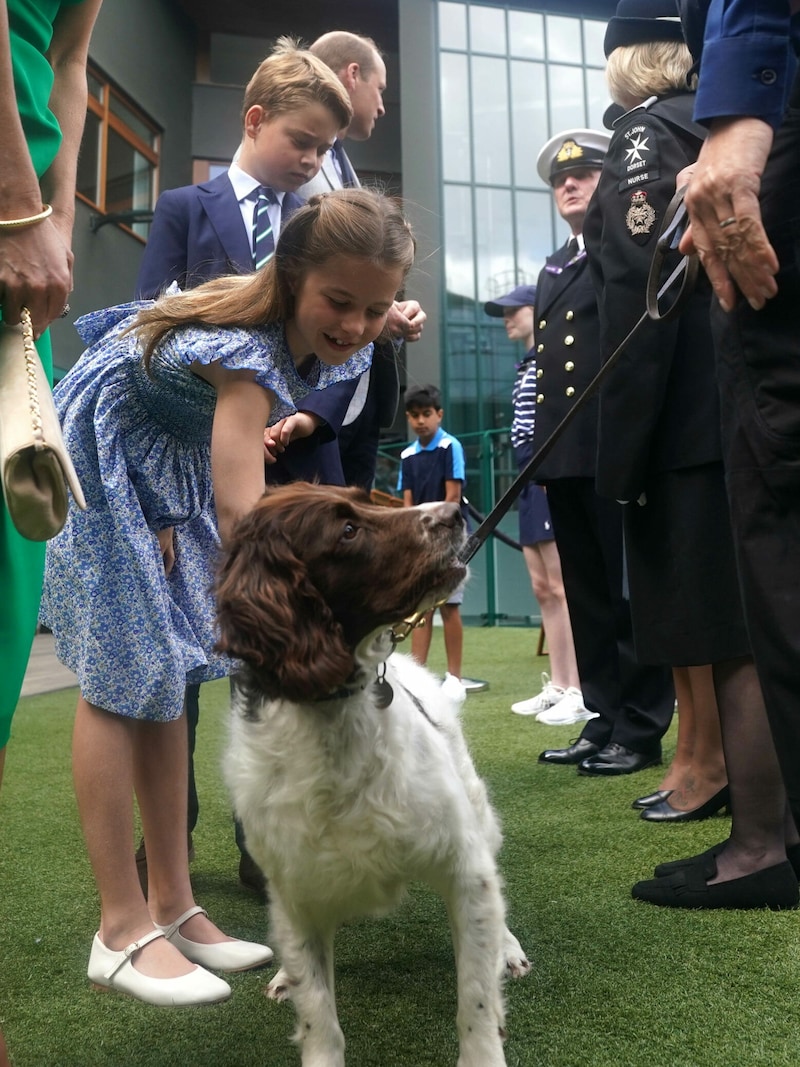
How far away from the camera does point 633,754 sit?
13.7 ft

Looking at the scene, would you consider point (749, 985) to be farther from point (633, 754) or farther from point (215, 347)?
point (633, 754)

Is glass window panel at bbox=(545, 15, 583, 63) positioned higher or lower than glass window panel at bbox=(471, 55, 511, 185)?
higher

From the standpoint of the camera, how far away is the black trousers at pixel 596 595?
4.41 meters

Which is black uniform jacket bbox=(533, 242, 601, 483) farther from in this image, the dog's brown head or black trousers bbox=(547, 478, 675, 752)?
the dog's brown head

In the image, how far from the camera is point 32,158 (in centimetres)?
158

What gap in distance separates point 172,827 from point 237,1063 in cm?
63

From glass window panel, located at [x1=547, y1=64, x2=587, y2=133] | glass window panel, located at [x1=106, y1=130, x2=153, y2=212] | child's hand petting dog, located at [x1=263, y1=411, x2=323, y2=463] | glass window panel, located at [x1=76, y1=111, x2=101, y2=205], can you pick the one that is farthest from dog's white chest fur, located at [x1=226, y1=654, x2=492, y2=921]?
glass window panel, located at [x1=547, y1=64, x2=587, y2=133]

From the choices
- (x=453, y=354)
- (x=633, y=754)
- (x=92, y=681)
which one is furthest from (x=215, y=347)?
(x=453, y=354)

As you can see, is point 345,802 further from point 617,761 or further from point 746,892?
point 617,761

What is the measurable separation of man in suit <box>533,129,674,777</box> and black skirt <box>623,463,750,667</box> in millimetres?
1355

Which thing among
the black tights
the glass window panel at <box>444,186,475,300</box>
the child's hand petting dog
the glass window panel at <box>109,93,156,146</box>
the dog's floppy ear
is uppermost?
the glass window panel at <box>109,93,156,146</box>

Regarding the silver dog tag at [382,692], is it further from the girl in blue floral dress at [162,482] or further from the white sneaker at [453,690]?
the white sneaker at [453,690]

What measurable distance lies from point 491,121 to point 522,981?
18.8 meters

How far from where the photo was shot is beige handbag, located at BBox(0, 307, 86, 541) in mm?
1313
